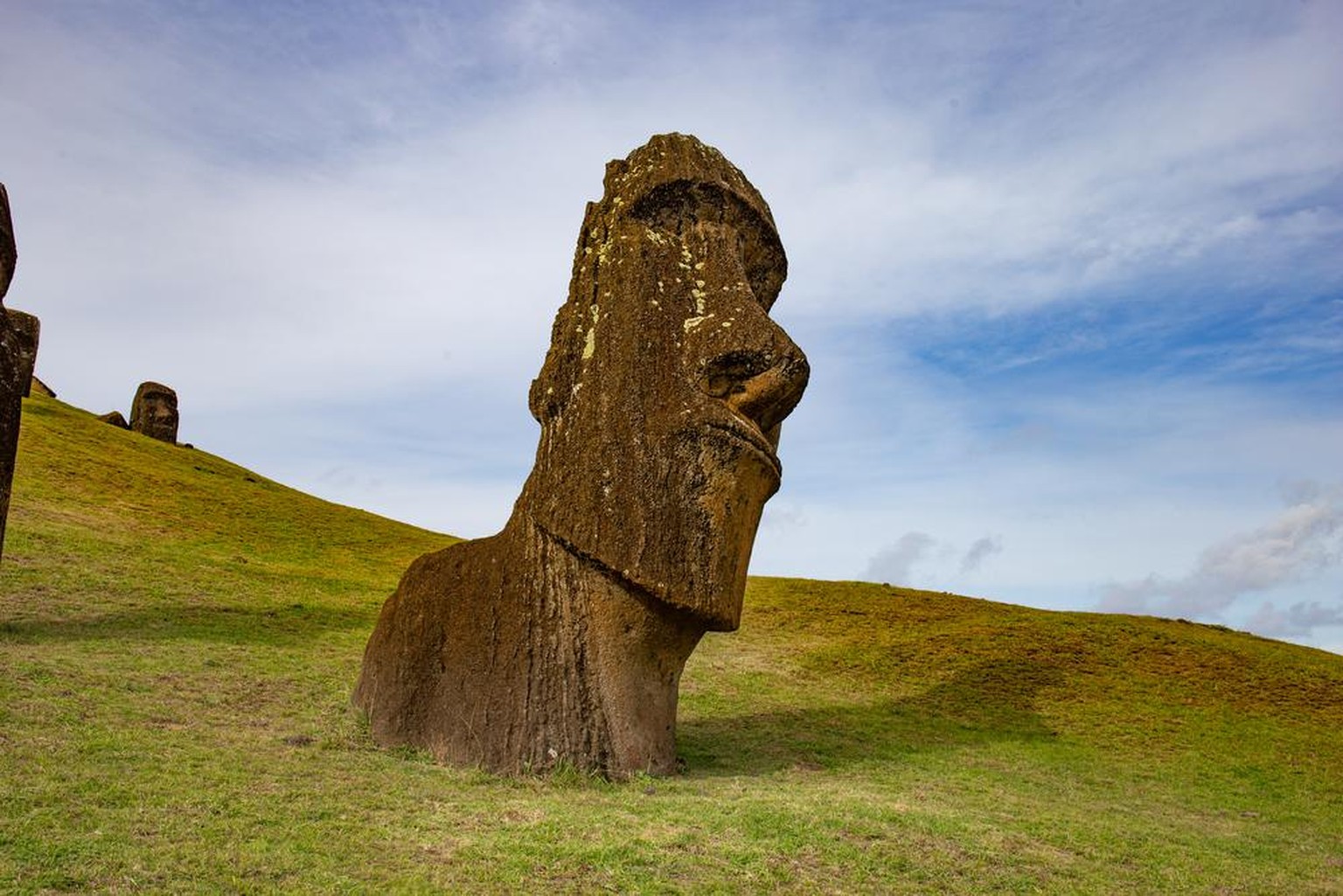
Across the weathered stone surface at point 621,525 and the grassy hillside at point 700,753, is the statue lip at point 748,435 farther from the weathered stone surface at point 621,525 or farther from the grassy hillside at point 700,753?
the grassy hillside at point 700,753

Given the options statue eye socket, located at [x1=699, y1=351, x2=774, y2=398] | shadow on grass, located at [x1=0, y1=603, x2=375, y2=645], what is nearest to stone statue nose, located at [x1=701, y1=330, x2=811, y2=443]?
statue eye socket, located at [x1=699, y1=351, x2=774, y2=398]

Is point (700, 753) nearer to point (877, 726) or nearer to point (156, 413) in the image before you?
point (877, 726)

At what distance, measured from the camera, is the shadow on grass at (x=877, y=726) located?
12.9 metres

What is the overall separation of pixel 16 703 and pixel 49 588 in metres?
9.18

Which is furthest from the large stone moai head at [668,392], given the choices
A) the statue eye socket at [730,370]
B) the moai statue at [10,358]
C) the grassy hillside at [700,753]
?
the moai statue at [10,358]

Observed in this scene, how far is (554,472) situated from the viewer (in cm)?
1085

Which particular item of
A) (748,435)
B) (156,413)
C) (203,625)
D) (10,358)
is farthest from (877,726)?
(156,413)

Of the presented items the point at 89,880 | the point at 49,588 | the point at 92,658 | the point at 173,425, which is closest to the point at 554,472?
the point at 89,880

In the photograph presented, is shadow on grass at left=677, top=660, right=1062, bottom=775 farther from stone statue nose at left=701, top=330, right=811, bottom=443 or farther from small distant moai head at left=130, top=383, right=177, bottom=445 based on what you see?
small distant moai head at left=130, top=383, right=177, bottom=445

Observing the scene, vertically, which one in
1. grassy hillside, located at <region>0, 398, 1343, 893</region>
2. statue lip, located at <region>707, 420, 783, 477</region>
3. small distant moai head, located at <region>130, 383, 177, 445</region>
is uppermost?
small distant moai head, located at <region>130, 383, 177, 445</region>

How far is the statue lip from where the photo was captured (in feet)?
34.4

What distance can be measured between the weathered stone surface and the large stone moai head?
0.06 feet

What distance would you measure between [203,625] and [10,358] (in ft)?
17.2

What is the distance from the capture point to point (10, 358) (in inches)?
580
